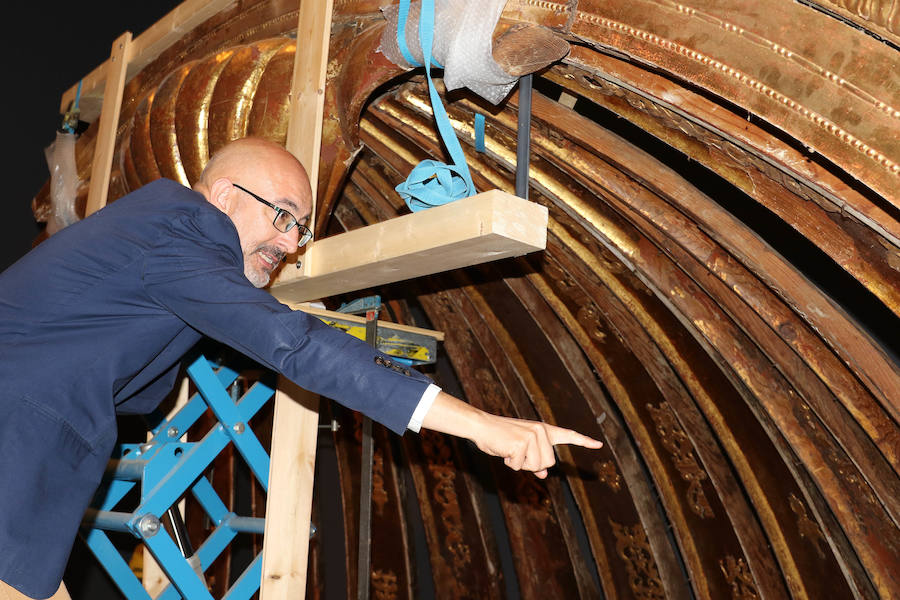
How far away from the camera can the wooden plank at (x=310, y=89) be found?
8.39 feet

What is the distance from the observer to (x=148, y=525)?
95.0 inches

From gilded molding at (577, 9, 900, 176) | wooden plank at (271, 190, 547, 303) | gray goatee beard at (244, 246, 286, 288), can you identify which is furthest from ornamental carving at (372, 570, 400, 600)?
gilded molding at (577, 9, 900, 176)

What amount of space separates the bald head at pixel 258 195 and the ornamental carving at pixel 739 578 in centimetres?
230

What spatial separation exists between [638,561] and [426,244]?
236 cm

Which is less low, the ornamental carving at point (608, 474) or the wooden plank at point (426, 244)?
the wooden plank at point (426, 244)

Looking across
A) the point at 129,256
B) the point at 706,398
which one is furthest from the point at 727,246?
the point at 129,256

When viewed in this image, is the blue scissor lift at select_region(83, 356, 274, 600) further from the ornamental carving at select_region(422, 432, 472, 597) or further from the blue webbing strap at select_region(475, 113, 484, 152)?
the ornamental carving at select_region(422, 432, 472, 597)

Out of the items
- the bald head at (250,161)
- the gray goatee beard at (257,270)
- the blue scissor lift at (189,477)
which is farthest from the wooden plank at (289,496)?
the bald head at (250,161)

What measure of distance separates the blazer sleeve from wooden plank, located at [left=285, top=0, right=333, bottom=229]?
0.84 metres

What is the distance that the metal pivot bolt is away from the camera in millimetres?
2398

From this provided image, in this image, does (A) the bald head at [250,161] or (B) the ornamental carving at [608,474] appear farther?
(B) the ornamental carving at [608,474]

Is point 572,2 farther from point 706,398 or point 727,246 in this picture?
point 706,398

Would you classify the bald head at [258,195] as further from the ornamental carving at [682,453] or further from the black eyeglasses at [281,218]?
the ornamental carving at [682,453]

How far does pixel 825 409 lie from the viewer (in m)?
2.54
